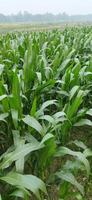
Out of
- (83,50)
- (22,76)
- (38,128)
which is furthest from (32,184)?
(83,50)

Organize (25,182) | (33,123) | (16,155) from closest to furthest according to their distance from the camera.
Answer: (25,182)
(16,155)
(33,123)

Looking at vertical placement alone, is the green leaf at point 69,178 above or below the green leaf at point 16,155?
below

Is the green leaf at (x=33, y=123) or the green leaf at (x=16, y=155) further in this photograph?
the green leaf at (x=33, y=123)

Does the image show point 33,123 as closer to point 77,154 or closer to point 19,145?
point 19,145

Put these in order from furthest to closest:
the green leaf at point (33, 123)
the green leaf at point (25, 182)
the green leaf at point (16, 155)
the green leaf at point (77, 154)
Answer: the green leaf at point (33, 123) < the green leaf at point (77, 154) < the green leaf at point (16, 155) < the green leaf at point (25, 182)

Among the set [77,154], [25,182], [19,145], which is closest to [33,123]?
[19,145]

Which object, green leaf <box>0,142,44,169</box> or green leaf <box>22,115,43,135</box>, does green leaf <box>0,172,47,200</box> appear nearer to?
green leaf <box>0,142,44,169</box>

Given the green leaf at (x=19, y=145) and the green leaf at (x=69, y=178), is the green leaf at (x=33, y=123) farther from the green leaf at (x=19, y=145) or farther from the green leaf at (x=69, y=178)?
the green leaf at (x=69, y=178)

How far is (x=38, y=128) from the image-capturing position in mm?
2293

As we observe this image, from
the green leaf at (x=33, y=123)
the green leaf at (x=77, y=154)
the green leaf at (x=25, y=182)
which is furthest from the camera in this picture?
the green leaf at (x=33, y=123)

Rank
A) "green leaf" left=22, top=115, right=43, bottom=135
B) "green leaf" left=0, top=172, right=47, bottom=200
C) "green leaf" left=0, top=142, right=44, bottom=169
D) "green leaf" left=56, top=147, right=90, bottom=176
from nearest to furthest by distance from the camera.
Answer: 1. "green leaf" left=0, top=172, right=47, bottom=200
2. "green leaf" left=0, top=142, right=44, bottom=169
3. "green leaf" left=56, top=147, right=90, bottom=176
4. "green leaf" left=22, top=115, right=43, bottom=135

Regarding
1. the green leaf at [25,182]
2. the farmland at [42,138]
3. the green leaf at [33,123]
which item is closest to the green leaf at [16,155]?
the farmland at [42,138]

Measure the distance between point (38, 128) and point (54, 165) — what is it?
2.22 feet

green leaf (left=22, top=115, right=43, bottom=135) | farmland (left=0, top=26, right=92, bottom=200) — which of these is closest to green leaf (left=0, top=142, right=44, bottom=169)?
farmland (left=0, top=26, right=92, bottom=200)
